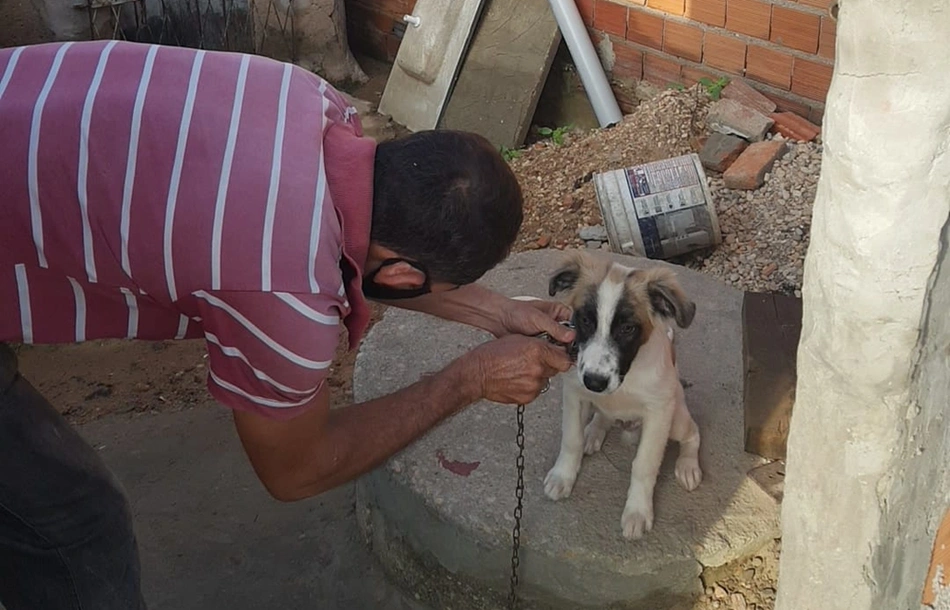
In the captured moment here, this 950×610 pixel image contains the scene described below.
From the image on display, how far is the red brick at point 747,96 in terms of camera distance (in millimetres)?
5367

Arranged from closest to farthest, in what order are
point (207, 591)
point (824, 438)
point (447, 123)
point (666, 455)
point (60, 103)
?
1. point (824, 438)
2. point (60, 103)
3. point (666, 455)
4. point (207, 591)
5. point (447, 123)

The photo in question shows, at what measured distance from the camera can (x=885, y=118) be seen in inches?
63.0

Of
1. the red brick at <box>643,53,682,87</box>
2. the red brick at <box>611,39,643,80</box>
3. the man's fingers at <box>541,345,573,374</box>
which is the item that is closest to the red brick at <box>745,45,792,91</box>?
the red brick at <box>643,53,682,87</box>

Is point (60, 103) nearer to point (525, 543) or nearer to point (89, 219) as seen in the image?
point (89, 219)

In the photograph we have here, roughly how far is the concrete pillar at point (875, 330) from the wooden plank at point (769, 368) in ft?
3.33

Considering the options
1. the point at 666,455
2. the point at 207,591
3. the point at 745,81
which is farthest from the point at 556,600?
the point at 745,81

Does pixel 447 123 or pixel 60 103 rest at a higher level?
pixel 60 103

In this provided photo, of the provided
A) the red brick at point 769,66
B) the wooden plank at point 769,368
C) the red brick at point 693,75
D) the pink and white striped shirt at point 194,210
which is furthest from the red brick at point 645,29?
the pink and white striped shirt at point 194,210

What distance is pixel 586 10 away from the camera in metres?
6.28

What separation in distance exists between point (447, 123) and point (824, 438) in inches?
202

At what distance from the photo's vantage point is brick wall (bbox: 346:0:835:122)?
521cm

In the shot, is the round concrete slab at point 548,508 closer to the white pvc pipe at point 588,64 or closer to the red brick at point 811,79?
the red brick at point 811,79

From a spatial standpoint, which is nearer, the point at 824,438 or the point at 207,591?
the point at 824,438

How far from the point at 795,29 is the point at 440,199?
145 inches
